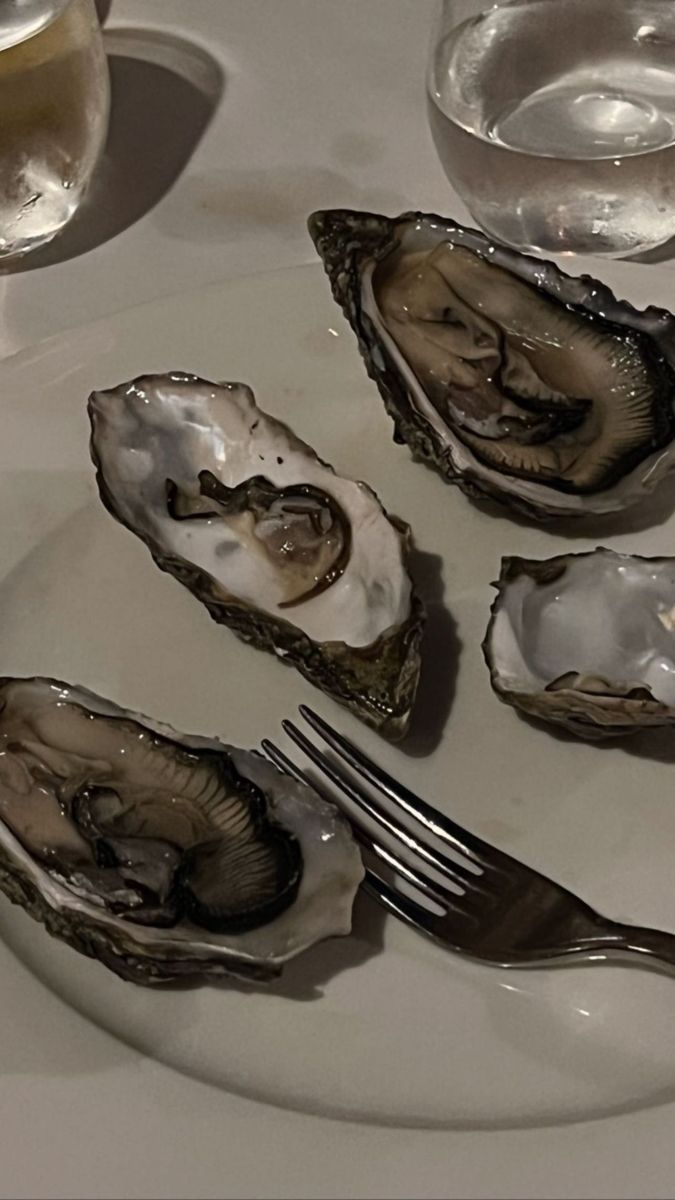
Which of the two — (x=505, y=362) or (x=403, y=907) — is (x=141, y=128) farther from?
(x=403, y=907)

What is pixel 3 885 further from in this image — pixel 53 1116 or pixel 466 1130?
pixel 466 1130

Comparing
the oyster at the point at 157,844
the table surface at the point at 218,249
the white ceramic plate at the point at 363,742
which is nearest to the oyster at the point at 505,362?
the white ceramic plate at the point at 363,742

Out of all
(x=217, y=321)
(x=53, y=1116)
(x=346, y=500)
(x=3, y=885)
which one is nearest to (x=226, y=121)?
(x=217, y=321)

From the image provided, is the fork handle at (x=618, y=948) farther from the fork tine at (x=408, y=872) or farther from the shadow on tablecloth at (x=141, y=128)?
the shadow on tablecloth at (x=141, y=128)

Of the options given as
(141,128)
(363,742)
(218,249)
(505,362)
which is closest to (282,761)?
(363,742)

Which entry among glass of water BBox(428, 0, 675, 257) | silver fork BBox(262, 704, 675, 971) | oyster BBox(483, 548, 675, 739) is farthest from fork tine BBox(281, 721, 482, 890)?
glass of water BBox(428, 0, 675, 257)

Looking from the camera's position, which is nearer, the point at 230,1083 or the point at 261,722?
the point at 230,1083
